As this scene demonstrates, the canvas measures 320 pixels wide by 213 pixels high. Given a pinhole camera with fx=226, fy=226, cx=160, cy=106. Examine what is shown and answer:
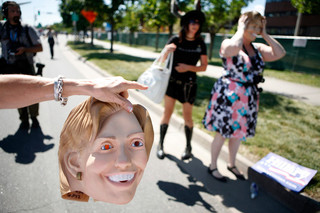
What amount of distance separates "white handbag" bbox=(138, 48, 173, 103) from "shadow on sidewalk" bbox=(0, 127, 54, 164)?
186 cm

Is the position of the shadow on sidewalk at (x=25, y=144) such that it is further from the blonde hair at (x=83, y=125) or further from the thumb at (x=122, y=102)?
the thumb at (x=122, y=102)

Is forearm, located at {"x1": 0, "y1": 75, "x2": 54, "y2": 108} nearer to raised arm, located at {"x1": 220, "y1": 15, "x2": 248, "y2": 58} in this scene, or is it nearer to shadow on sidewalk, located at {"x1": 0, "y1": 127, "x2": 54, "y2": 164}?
raised arm, located at {"x1": 220, "y1": 15, "x2": 248, "y2": 58}

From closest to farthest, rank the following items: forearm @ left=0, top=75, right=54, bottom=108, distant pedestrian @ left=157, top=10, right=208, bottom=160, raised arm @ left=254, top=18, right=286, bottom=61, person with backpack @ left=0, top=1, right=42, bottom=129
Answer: forearm @ left=0, top=75, right=54, bottom=108, raised arm @ left=254, top=18, right=286, bottom=61, distant pedestrian @ left=157, top=10, right=208, bottom=160, person with backpack @ left=0, top=1, right=42, bottom=129

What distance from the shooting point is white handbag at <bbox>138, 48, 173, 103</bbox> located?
2896mm

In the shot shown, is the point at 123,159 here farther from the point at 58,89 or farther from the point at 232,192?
the point at 232,192

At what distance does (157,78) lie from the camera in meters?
2.97

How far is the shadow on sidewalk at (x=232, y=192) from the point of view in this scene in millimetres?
2613

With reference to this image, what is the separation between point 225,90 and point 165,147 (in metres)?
1.62

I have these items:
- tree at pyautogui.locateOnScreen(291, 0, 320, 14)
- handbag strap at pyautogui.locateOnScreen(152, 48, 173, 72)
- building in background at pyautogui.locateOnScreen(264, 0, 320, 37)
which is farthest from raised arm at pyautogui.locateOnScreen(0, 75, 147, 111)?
building in background at pyautogui.locateOnScreen(264, 0, 320, 37)

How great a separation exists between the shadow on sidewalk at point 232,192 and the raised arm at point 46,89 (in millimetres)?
2042

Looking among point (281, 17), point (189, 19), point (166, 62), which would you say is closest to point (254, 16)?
point (189, 19)

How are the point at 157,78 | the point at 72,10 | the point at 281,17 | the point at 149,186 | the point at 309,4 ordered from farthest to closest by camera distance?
the point at 281,17 < the point at 72,10 < the point at 309,4 < the point at 157,78 < the point at 149,186

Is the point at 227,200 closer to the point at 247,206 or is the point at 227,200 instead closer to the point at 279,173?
the point at 247,206

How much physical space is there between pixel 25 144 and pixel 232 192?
10.3 feet
